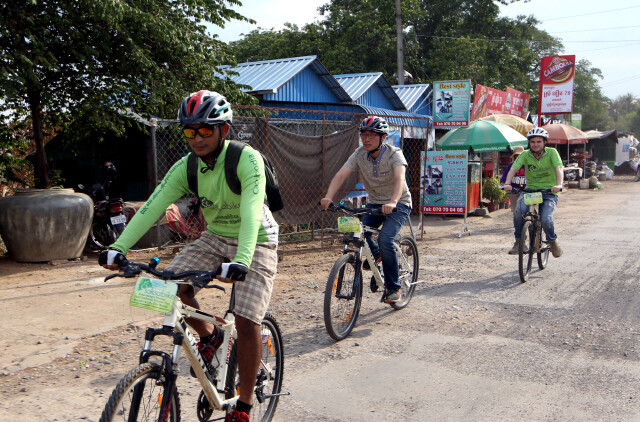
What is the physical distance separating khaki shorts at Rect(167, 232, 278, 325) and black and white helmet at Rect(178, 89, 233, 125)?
0.74 metres

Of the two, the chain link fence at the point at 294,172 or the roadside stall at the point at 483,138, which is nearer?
the chain link fence at the point at 294,172

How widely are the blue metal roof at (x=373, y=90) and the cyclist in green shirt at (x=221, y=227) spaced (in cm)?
1611

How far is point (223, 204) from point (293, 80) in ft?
45.6

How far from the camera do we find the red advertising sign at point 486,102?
20.6m

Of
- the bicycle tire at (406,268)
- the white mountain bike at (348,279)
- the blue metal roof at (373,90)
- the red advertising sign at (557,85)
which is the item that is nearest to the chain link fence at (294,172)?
the bicycle tire at (406,268)

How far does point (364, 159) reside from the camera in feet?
20.9

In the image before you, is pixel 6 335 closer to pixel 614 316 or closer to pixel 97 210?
pixel 97 210

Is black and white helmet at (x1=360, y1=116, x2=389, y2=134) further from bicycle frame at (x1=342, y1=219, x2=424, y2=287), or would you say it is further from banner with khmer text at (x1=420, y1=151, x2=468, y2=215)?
banner with khmer text at (x1=420, y1=151, x2=468, y2=215)

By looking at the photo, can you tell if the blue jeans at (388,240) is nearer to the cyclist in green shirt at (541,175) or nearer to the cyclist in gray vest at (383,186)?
the cyclist in gray vest at (383,186)

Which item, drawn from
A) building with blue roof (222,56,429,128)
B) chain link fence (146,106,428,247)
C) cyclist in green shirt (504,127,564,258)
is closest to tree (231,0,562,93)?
building with blue roof (222,56,429,128)

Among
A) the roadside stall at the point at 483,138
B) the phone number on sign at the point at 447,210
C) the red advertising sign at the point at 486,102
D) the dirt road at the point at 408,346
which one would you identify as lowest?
the dirt road at the point at 408,346

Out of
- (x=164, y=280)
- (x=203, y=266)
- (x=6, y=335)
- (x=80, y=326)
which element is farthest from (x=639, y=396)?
(x=6, y=335)

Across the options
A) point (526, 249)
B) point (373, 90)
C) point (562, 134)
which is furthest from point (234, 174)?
point (562, 134)

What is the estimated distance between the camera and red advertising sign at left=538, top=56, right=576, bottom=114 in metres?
28.0
